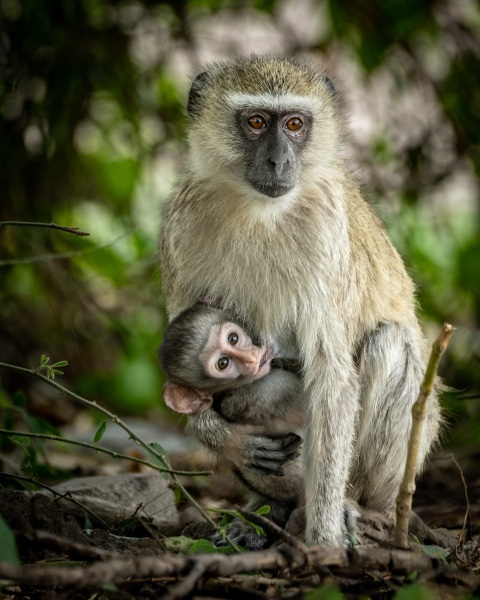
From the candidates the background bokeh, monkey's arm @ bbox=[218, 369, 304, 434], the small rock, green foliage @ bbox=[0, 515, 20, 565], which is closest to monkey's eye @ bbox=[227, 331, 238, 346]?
monkey's arm @ bbox=[218, 369, 304, 434]

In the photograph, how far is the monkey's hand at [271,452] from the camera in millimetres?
5418

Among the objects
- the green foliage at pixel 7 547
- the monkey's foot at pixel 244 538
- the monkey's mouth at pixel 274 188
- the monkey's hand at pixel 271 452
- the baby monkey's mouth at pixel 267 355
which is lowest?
the monkey's foot at pixel 244 538

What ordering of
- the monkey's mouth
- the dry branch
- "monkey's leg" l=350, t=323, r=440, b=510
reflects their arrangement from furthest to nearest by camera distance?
"monkey's leg" l=350, t=323, r=440, b=510, the monkey's mouth, the dry branch

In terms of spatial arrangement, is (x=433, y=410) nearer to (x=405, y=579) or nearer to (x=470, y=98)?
(x=405, y=579)

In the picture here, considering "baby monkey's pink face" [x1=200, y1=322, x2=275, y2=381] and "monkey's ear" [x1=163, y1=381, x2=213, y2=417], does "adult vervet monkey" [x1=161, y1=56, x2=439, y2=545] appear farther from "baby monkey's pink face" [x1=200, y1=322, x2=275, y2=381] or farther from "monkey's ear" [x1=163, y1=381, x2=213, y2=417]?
"monkey's ear" [x1=163, y1=381, x2=213, y2=417]

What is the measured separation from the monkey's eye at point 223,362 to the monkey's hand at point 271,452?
0.46 meters

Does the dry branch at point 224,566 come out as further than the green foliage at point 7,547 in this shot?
No

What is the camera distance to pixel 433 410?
599cm

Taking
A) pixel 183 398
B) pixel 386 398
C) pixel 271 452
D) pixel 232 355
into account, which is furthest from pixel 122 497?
pixel 386 398

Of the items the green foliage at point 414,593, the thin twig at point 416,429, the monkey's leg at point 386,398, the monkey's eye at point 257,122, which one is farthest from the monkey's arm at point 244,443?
the green foliage at point 414,593

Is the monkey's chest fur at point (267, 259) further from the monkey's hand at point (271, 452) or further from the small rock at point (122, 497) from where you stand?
the small rock at point (122, 497)

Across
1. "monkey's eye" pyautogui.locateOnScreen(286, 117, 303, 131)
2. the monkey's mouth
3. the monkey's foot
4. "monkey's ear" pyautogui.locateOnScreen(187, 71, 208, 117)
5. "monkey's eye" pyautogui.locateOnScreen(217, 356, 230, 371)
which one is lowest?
the monkey's foot

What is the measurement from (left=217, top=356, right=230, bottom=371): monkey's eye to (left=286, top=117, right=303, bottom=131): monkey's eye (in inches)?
55.2

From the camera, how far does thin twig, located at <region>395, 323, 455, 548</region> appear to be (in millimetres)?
3891
